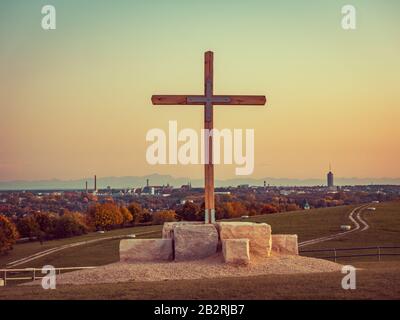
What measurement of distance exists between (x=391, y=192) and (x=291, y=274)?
120 meters

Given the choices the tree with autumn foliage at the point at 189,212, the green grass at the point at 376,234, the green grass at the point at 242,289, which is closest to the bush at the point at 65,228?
the tree with autumn foliage at the point at 189,212

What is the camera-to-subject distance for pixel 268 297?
35.4 feet

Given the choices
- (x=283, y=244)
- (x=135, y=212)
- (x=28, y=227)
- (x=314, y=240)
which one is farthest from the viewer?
(x=135, y=212)

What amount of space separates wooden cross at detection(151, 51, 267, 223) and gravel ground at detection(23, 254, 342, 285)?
6.08 ft

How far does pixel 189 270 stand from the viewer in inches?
596

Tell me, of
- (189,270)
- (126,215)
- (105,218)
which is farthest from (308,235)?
(126,215)

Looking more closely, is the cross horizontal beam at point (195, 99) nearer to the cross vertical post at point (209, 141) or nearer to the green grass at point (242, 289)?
the cross vertical post at point (209, 141)

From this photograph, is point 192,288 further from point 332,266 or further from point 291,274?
point 332,266

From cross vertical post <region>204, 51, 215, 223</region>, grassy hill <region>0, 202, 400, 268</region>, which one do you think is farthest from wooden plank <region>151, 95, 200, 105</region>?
grassy hill <region>0, 202, 400, 268</region>

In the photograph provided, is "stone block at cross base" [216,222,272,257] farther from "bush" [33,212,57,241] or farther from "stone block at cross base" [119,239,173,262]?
"bush" [33,212,57,241]

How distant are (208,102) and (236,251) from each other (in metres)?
4.43

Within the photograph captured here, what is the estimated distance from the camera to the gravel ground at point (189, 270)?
1462 cm

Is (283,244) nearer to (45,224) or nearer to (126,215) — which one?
(45,224)

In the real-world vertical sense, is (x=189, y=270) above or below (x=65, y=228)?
above
